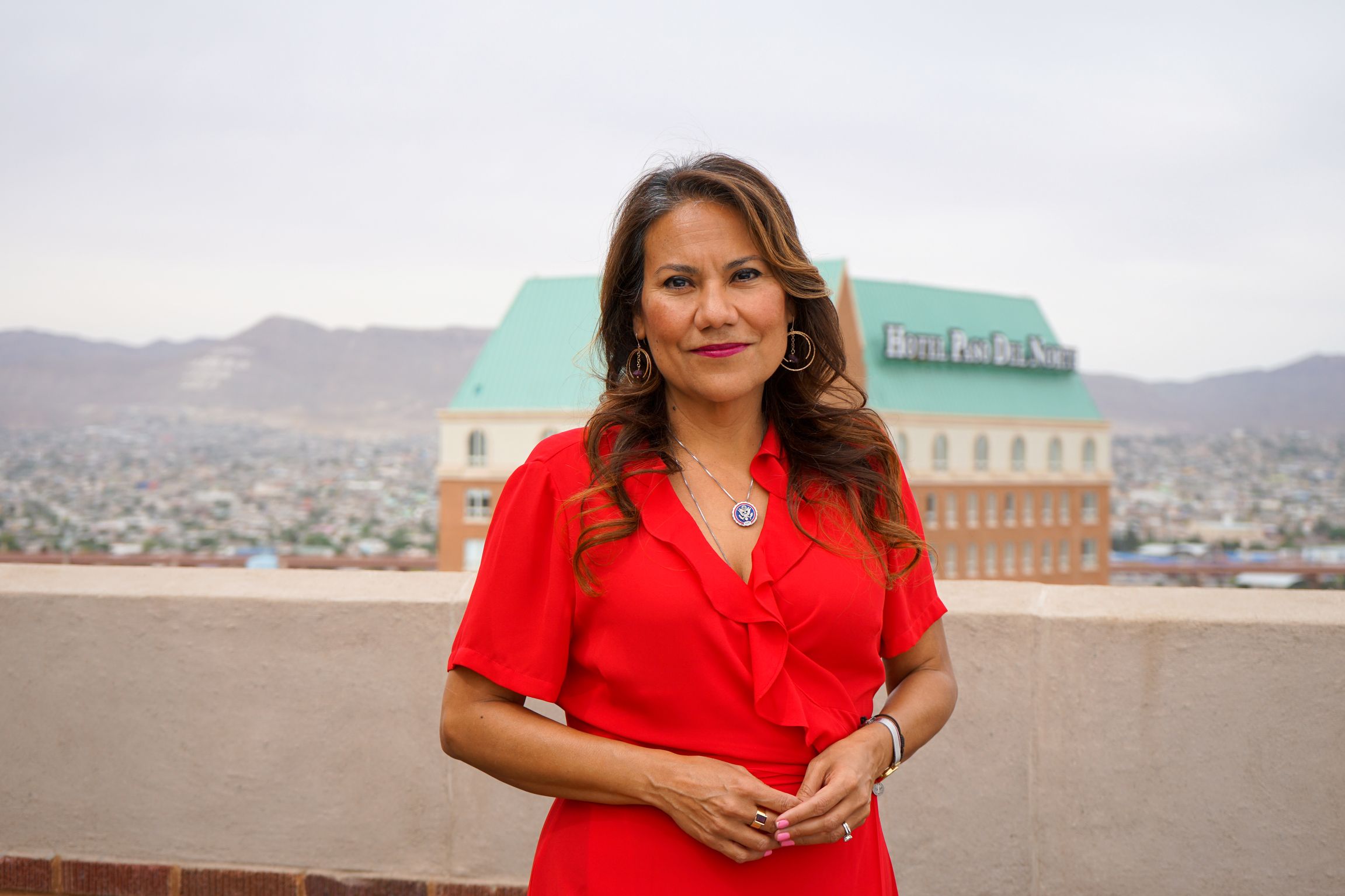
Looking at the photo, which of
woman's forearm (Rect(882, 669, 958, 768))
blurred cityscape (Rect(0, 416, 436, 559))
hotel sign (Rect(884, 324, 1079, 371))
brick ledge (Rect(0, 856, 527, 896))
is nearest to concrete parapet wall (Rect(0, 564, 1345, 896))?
brick ledge (Rect(0, 856, 527, 896))

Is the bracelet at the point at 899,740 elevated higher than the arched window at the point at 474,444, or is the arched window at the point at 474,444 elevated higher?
the bracelet at the point at 899,740

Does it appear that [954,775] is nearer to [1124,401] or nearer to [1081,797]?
[1081,797]

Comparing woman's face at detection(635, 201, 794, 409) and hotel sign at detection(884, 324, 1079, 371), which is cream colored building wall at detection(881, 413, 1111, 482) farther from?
woman's face at detection(635, 201, 794, 409)

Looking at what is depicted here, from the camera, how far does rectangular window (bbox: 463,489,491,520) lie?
54438 millimetres

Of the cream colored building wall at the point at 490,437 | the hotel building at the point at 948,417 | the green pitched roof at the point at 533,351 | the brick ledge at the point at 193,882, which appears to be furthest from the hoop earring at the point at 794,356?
the cream colored building wall at the point at 490,437

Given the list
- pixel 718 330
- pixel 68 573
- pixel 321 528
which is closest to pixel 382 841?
pixel 68 573

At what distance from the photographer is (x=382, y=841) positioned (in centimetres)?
249

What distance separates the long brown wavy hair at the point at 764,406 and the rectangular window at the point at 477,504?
176 feet

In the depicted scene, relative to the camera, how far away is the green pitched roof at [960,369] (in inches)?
2670

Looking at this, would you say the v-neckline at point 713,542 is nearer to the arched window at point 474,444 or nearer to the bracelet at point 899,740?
the bracelet at point 899,740

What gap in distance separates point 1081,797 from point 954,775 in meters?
0.27

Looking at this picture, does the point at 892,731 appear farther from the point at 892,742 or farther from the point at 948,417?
the point at 948,417

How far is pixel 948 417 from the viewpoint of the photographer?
65375 millimetres

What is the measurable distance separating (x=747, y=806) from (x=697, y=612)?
0.24 meters
